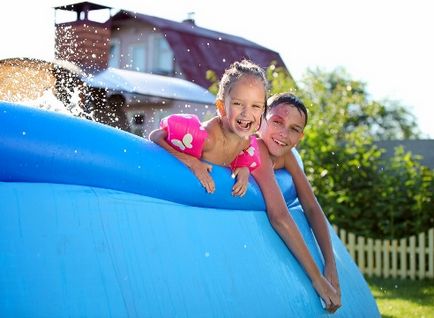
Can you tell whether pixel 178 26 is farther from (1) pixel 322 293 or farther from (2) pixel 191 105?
(1) pixel 322 293

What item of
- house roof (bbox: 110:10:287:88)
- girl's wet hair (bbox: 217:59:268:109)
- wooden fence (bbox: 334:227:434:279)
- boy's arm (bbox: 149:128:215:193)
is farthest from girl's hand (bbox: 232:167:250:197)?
house roof (bbox: 110:10:287:88)

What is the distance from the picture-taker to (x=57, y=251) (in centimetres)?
200

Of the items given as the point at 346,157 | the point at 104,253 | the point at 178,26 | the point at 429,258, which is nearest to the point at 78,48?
the point at 346,157

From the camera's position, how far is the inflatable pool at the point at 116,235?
6.45 ft

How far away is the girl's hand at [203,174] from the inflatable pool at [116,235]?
0.03m

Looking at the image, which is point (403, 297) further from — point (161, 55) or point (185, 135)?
point (161, 55)

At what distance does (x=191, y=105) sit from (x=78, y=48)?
3.07 m

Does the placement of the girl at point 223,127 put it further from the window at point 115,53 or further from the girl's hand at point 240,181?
the window at point 115,53

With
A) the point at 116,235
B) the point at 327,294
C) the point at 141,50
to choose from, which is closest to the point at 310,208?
the point at 327,294

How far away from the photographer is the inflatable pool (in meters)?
1.97

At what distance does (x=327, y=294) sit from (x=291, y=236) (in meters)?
0.25

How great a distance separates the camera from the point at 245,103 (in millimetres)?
2541

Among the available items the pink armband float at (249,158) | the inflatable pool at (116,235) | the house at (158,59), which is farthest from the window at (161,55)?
the inflatable pool at (116,235)

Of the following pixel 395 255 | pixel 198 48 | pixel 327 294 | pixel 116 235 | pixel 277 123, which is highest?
pixel 277 123
